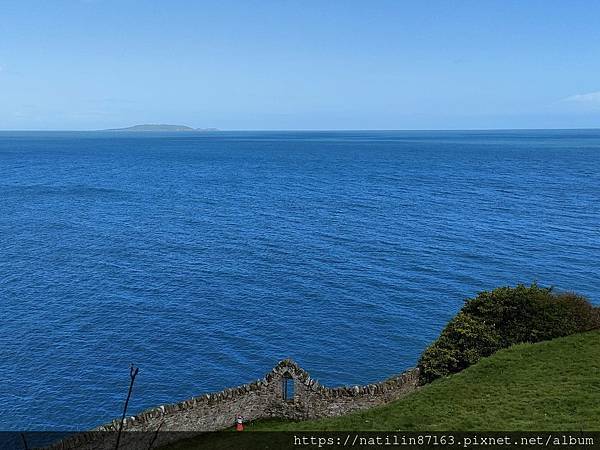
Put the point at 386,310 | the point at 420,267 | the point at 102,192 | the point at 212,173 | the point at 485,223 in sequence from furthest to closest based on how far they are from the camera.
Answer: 1. the point at 212,173
2. the point at 102,192
3. the point at 485,223
4. the point at 420,267
5. the point at 386,310

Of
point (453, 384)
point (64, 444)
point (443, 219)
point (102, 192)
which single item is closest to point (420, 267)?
point (443, 219)

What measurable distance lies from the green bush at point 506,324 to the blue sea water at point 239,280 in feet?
36.5

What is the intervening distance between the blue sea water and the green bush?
36.5ft

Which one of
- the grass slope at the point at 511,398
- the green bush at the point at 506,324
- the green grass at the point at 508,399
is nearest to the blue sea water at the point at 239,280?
the green bush at the point at 506,324

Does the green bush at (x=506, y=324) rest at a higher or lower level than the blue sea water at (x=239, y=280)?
higher

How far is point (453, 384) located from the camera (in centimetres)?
2864

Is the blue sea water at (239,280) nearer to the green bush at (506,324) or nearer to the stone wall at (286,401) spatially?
the green bush at (506,324)

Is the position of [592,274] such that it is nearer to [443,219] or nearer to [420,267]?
[420,267]

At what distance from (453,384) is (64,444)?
2009 cm

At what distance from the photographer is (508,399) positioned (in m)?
25.1

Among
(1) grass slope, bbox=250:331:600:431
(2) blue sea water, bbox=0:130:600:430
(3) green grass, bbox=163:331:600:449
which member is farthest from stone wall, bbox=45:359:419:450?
(2) blue sea water, bbox=0:130:600:430

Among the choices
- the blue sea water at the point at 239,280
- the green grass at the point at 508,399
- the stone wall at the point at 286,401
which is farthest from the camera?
the blue sea water at the point at 239,280

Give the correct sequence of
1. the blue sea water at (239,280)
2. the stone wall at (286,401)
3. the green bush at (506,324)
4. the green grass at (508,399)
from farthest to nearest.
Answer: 1. the blue sea water at (239,280)
2. the green bush at (506,324)
3. the stone wall at (286,401)
4. the green grass at (508,399)

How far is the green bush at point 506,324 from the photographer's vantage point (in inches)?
1292
